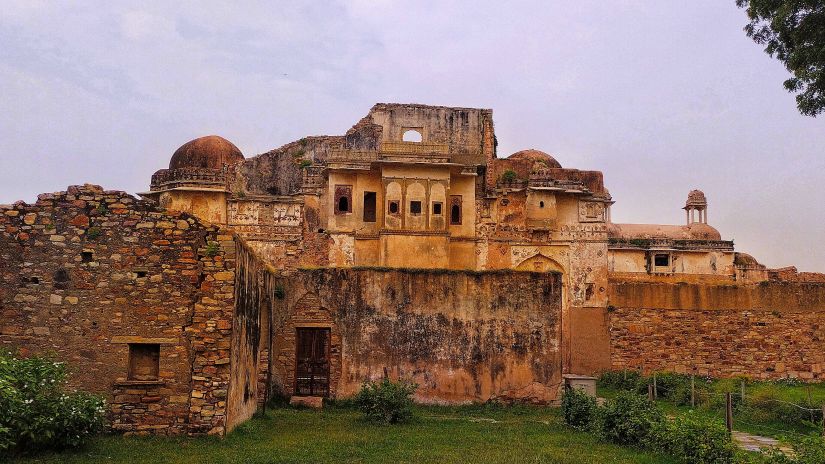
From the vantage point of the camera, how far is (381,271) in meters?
18.3

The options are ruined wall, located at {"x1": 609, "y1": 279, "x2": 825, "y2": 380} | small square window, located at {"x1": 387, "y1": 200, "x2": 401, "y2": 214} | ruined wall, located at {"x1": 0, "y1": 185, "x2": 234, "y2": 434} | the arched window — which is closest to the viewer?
ruined wall, located at {"x1": 0, "y1": 185, "x2": 234, "y2": 434}

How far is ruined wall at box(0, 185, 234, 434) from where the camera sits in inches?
467

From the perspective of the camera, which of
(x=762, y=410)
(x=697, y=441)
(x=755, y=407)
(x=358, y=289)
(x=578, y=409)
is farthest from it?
(x=358, y=289)

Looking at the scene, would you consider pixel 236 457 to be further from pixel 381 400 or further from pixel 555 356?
pixel 555 356

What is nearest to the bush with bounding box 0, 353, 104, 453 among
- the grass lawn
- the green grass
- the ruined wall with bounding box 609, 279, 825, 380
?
the grass lawn

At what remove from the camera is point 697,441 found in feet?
33.9

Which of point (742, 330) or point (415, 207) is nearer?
point (742, 330)

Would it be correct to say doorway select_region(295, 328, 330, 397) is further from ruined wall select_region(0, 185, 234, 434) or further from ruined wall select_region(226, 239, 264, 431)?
ruined wall select_region(0, 185, 234, 434)

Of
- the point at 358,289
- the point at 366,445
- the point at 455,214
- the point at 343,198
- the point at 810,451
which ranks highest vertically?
the point at 343,198

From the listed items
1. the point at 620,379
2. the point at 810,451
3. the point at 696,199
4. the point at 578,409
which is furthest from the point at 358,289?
the point at 696,199

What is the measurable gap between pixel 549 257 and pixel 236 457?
25.4 m

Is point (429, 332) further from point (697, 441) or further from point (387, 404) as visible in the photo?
point (697, 441)

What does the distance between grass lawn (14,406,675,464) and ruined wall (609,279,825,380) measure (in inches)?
531

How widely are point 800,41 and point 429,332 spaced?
970 cm
